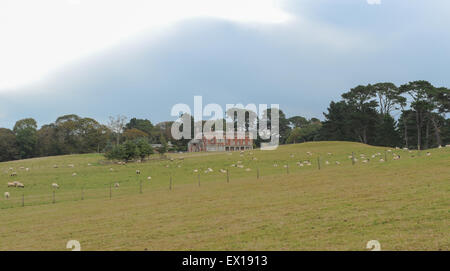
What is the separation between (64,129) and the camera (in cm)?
12088

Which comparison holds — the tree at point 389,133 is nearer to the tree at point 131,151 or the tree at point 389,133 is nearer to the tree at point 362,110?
the tree at point 362,110

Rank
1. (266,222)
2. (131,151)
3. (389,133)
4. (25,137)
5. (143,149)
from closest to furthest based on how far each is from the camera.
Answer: (266,222)
(131,151)
(143,149)
(389,133)
(25,137)

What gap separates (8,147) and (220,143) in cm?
7502

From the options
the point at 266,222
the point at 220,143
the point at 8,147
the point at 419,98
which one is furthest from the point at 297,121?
the point at 266,222

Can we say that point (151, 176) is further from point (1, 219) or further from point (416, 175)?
point (416, 175)

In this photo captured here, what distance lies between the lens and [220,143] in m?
111

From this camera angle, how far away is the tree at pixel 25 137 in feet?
384

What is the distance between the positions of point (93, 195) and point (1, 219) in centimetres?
1096

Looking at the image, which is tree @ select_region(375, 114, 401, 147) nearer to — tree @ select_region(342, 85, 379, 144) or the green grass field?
tree @ select_region(342, 85, 379, 144)

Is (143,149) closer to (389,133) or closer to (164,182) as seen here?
(164,182)

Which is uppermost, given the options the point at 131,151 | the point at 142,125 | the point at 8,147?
the point at 142,125

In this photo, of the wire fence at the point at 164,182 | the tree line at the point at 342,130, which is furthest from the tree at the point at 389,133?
the wire fence at the point at 164,182

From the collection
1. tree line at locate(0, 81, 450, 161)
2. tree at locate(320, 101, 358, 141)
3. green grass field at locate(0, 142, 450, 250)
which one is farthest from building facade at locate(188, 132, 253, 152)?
green grass field at locate(0, 142, 450, 250)

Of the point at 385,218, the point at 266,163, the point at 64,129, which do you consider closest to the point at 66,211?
the point at 385,218
